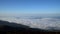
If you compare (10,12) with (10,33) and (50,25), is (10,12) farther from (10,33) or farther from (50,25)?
(50,25)

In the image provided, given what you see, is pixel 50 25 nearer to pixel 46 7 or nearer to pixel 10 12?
pixel 46 7

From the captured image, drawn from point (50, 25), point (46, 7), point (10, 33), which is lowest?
point (10, 33)

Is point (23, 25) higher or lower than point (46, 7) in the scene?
lower

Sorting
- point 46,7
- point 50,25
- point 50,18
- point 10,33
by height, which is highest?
point 46,7

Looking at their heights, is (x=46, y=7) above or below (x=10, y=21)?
above

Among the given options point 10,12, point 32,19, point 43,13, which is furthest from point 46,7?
point 10,12

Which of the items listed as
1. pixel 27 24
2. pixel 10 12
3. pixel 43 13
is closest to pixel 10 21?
pixel 10 12

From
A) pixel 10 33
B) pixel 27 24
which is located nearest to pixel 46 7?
pixel 27 24

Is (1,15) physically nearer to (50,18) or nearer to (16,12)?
(16,12)
